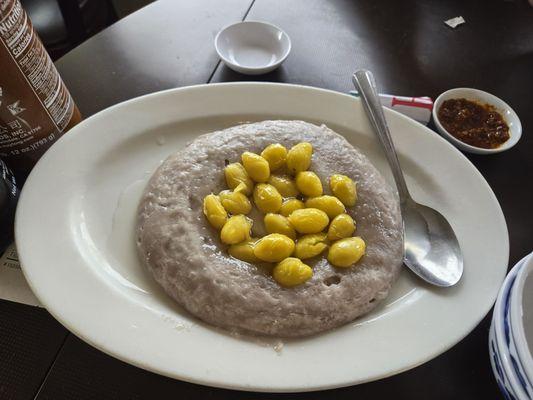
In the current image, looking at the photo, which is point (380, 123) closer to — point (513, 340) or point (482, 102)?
point (482, 102)

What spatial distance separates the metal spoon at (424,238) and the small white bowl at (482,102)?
0.72 ft

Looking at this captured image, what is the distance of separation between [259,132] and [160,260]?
40cm

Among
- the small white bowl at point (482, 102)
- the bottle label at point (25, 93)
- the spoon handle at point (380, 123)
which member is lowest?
the small white bowl at point (482, 102)

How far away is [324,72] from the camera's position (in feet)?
4.82

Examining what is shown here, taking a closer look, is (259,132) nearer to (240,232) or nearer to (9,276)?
(240,232)

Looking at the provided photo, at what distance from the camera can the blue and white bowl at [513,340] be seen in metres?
0.72

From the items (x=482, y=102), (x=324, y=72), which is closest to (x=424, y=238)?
(x=482, y=102)

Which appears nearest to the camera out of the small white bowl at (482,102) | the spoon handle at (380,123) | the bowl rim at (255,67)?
the spoon handle at (380,123)

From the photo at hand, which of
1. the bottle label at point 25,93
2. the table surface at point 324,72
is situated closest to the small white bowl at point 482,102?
the table surface at point 324,72

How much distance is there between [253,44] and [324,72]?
0.88 feet

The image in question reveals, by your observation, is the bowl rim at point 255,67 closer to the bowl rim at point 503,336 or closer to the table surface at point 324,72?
the table surface at point 324,72

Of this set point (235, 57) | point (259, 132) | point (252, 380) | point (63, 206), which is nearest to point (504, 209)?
point (259, 132)

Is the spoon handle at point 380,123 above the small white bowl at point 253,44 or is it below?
below

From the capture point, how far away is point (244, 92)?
3.91 ft
